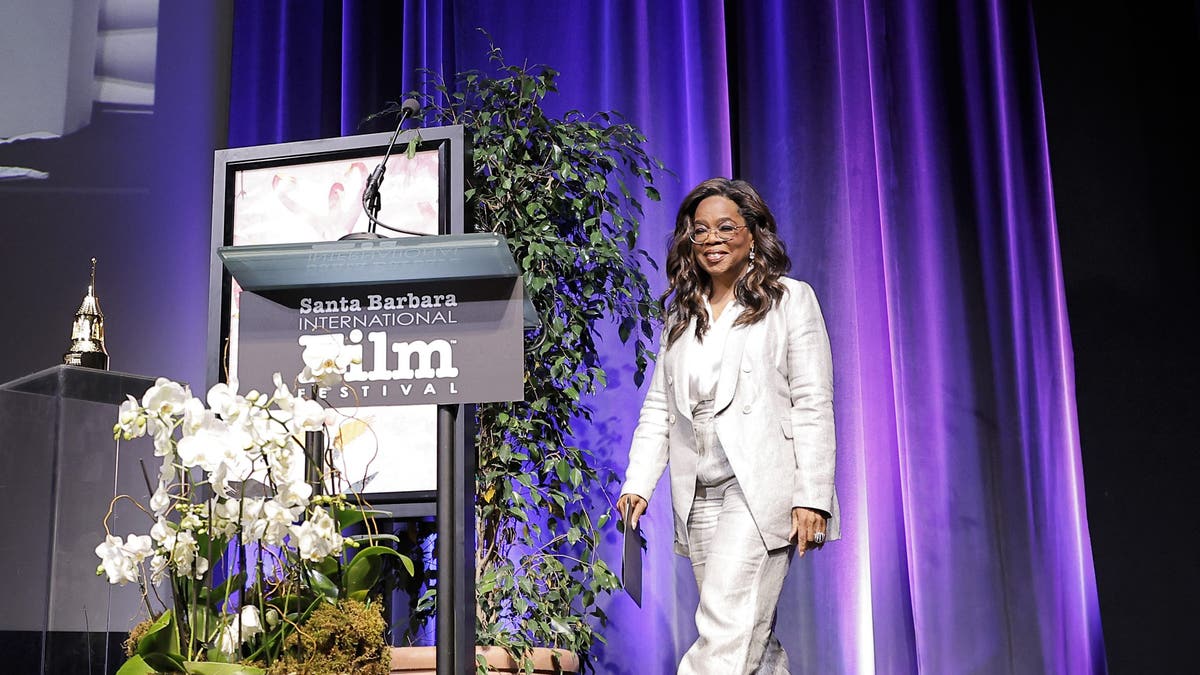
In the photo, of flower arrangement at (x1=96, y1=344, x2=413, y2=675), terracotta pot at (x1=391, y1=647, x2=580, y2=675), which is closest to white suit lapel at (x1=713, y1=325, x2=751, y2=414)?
terracotta pot at (x1=391, y1=647, x2=580, y2=675)

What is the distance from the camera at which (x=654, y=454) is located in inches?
114

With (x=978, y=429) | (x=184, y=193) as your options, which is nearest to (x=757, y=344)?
(x=978, y=429)

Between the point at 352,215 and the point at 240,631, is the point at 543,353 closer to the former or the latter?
the point at 352,215

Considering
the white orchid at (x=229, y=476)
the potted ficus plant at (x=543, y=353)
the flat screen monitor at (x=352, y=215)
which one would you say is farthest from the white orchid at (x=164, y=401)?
the potted ficus plant at (x=543, y=353)

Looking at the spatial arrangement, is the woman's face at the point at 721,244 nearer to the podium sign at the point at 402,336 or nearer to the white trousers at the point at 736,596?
the white trousers at the point at 736,596

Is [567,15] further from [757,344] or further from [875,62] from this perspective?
[757,344]

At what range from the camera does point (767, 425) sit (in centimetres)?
268

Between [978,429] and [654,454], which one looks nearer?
[654,454]

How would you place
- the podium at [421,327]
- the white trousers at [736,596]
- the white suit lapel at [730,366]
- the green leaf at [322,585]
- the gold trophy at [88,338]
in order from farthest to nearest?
the gold trophy at [88,338]
the white suit lapel at [730,366]
the white trousers at [736,596]
the podium at [421,327]
the green leaf at [322,585]

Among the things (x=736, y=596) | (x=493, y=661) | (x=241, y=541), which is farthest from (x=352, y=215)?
(x=241, y=541)

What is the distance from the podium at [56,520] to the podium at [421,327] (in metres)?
1.23

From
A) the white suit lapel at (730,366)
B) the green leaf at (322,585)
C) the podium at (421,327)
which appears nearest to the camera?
the green leaf at (322,585)

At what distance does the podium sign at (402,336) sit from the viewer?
63.0 inches

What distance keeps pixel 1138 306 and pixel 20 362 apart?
10.4 ft
